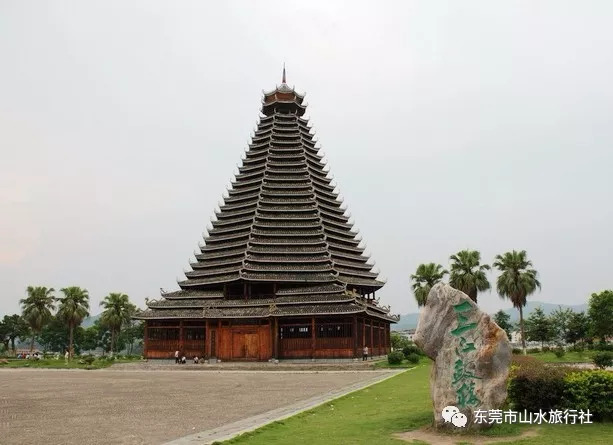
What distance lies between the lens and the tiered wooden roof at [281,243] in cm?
5394

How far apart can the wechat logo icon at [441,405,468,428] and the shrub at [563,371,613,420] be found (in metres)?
A: 3.17

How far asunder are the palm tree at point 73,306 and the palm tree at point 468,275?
47873 millimetres

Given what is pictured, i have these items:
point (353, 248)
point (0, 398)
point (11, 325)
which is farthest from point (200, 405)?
point (11, 325)

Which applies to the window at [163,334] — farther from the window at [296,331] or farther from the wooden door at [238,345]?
the window at [296,331]

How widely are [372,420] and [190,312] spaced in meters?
41.3

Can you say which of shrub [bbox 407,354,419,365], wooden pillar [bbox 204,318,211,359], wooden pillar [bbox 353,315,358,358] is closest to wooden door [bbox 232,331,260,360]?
wooden pillar [bbox 204,318,211,359]

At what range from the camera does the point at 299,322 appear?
52281mm

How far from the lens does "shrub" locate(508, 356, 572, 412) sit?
1407 cm

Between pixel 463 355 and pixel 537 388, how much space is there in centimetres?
282

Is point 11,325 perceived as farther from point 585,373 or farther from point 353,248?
point 585,373

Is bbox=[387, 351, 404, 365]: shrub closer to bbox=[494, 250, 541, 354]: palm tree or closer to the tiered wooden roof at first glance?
the tiered wooden roof

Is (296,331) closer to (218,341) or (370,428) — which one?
(218,341)

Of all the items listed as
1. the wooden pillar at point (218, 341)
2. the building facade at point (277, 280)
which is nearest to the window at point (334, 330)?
the building facade at point (277, 280)

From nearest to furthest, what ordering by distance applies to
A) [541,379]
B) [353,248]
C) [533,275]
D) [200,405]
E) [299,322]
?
[541,379]
[200,405]
[299,322]
[533,275]
[353,248]
